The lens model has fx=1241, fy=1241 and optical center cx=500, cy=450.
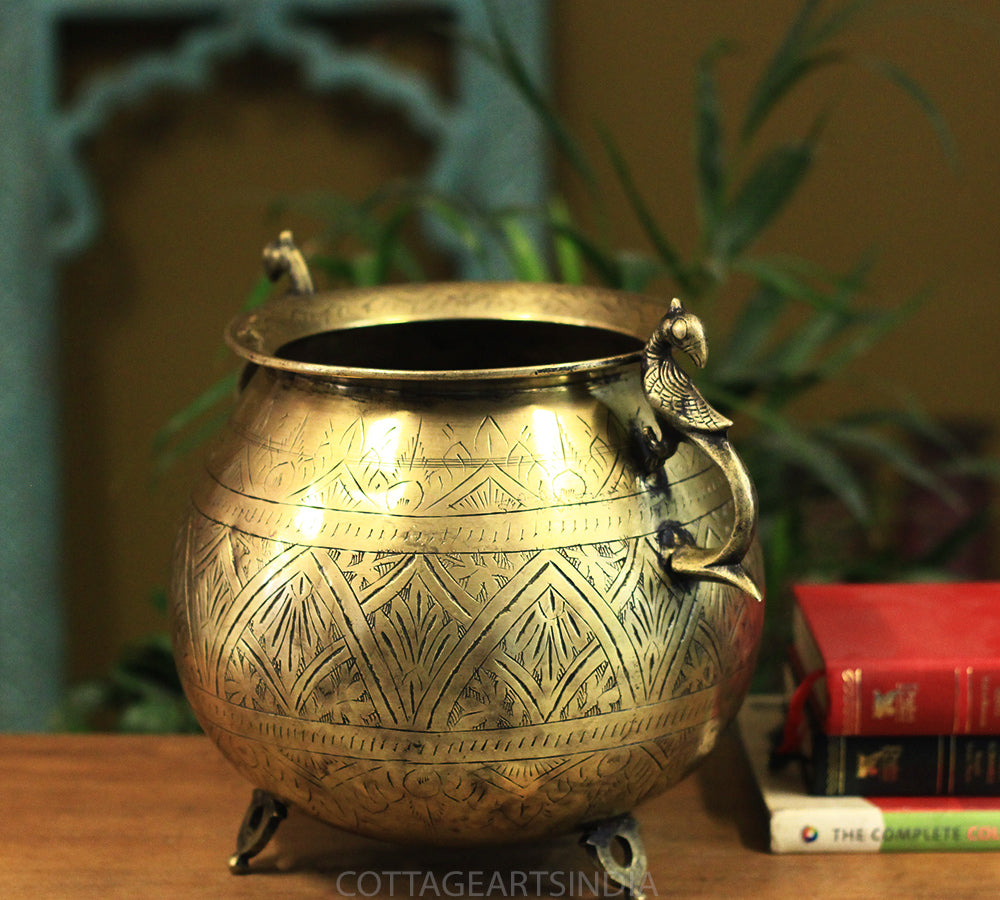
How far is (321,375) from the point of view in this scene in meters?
0.77

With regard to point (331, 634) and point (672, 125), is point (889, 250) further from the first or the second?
point (331, 634)

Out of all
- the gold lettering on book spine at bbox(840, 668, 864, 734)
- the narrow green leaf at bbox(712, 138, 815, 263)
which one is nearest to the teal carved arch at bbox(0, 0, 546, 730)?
the narrow green leaf at bbox(712, 138, 815, 263)

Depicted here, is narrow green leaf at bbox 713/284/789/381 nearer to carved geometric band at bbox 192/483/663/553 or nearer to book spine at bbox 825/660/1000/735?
book spine at bbox 825/660/1000/735

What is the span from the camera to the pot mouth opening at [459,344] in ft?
3.23

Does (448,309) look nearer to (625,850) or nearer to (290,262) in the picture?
(290,262)

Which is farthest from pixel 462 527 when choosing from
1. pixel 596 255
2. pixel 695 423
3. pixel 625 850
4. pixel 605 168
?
pixel 605 168

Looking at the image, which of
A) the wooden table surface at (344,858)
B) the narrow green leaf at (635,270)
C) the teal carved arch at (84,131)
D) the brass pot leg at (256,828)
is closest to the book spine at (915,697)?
the wooden table surface at (344,858)

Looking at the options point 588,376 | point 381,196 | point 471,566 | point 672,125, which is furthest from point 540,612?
point 672,125

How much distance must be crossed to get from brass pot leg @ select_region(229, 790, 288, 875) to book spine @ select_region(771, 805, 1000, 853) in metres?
0.37

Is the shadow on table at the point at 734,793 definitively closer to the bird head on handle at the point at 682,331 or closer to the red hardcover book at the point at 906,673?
the red hardcover book at the point at 906,673

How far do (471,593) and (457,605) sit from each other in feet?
0.04

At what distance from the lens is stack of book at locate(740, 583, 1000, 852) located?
0.89 meters

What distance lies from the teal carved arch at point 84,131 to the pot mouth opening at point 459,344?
3.46 feet

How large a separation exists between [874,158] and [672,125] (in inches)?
13.9
